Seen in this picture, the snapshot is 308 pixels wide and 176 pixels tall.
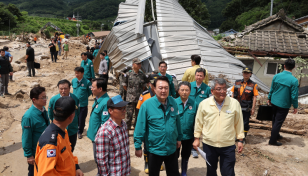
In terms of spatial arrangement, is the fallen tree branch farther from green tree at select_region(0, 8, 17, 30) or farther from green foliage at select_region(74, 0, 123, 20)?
green foliage at select_region(74, 0, 123, 20)

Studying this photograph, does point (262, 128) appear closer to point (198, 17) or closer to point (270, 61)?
point (270, 61)

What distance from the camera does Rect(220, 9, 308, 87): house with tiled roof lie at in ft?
34.9

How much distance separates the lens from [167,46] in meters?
8.67

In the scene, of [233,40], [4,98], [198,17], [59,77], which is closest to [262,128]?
[233,40]

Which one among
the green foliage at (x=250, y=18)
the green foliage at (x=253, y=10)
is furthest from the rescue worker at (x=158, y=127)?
the green foliage at (x=250, y=18)

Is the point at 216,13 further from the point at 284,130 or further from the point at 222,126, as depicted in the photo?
the point at 222,126

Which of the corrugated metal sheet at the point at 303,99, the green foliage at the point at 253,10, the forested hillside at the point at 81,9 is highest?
the forested hillside at the point at 81,9

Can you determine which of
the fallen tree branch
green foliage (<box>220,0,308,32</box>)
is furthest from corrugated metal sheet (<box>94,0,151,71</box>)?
green foliage (<box>220,0,308,32</box>)

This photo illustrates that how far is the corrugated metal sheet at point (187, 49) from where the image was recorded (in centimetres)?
844

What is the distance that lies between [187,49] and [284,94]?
449cm

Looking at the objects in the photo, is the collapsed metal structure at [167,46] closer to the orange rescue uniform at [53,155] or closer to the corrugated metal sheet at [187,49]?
the corrugated metal sheet at [187,49]

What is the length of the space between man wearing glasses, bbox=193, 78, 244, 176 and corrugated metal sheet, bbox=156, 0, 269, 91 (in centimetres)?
486

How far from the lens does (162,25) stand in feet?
30.3

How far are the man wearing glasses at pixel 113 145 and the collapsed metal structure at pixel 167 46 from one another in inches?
226
